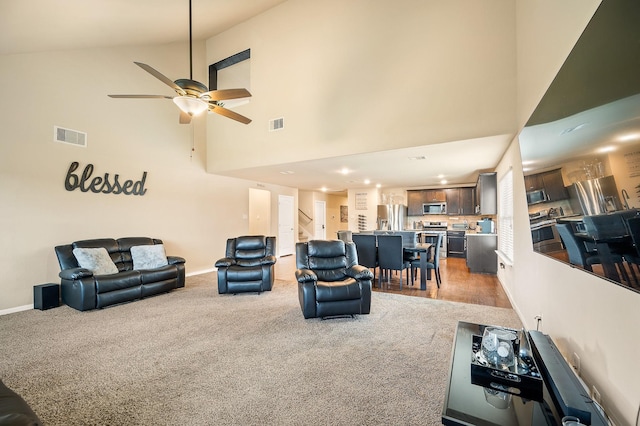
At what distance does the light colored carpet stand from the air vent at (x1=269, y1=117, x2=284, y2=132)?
3.44 meters

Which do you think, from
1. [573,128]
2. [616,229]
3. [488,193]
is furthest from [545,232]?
[488,193]

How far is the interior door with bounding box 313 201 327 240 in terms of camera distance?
11648 millimetres

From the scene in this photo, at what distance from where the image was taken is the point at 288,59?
5.52 meters

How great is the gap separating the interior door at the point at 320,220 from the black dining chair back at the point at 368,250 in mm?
6313

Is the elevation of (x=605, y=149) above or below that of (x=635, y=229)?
above

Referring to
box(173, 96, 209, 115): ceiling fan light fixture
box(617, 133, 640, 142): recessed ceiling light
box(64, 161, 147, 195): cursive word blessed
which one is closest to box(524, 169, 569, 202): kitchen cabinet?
box(617, 133, 640, 142): recessed ceiling light

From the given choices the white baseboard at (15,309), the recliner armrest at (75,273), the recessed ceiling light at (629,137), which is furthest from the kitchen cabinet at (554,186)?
the white baseboard at (15,309)

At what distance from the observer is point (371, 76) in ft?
14.9

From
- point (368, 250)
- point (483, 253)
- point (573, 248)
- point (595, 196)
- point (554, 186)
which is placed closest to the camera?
point (595, 196)

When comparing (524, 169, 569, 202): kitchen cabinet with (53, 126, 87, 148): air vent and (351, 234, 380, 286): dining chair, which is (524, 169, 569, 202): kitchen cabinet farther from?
(53, 126, 87, 148): air vent

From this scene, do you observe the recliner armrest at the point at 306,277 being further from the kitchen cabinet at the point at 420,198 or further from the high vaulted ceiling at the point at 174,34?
the kitchen cabinet at the point at 420,198

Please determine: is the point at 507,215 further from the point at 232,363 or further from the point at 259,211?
the point at 259,211

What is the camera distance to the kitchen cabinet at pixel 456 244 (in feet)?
28.3

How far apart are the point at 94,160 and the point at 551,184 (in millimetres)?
6283
